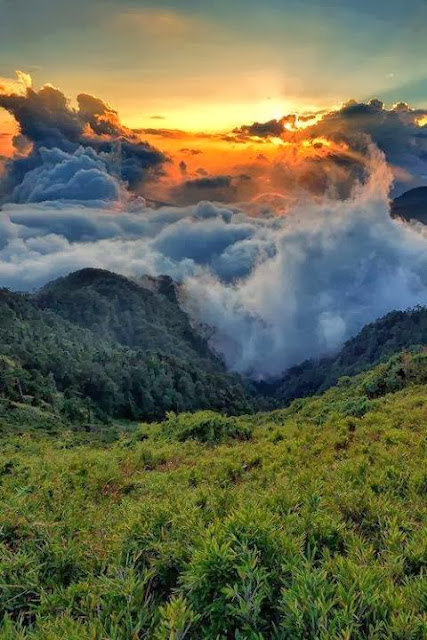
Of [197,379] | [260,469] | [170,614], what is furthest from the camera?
[197,379]

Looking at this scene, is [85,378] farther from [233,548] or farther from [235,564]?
[235,564]

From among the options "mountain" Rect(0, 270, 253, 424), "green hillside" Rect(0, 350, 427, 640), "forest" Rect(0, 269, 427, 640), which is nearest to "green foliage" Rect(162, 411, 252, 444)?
"forest" Rect(0, 269, 427, 640)

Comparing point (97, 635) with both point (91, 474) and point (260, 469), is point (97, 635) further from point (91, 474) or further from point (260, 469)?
point (91, 474)

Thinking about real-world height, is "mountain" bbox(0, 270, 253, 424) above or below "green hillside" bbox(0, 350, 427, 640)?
below

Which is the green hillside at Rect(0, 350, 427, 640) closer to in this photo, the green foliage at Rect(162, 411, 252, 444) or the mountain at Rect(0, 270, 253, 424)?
the green foliage at Rect(162, 411, 252, 444)

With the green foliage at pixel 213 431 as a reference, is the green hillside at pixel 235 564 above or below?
above

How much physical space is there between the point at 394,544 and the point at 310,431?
1467 centimetres

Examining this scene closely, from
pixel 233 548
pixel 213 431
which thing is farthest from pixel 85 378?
pixel 233 548

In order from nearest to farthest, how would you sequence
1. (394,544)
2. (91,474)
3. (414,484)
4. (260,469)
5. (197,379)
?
(394,544) < (414,484) < (260,469) < (91,474) < (197,379)

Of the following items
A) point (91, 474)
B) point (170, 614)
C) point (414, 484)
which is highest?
point (170, 614)

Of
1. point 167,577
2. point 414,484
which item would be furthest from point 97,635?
point 414,484

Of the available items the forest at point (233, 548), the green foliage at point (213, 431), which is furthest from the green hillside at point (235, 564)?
the green foliage at point (213, 431)

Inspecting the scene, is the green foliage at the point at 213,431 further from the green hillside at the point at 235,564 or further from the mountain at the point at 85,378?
the mountain at the point at 85,378

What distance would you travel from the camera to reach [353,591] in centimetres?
477
